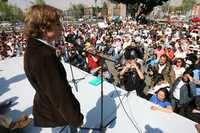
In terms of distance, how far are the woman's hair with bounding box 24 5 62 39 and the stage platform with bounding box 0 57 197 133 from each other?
4.60 ft

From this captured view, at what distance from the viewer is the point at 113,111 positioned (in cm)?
273

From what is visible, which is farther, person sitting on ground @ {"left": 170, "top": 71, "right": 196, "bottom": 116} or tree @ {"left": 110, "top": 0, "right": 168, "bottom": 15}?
tree @ {"left": 110, "top": 0, "right": 168, "bottom": 15}

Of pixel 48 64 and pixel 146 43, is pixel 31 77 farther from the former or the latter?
pixel 146 43

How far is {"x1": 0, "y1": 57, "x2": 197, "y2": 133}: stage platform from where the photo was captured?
2.37 meters

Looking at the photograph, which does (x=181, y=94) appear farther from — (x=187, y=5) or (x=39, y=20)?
(x=187, y=5)

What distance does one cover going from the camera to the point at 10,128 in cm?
232

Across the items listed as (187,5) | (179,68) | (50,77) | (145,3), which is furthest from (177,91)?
(187,5)

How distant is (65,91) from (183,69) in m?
4.39

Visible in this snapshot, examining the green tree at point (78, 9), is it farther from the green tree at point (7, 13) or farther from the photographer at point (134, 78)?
the photographer at point (134, 78)

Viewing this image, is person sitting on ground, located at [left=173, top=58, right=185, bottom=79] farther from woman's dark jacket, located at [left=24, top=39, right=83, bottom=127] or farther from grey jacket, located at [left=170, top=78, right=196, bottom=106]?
woman's dark jacket, located at [left=24, top=39, right=83, bottom=127]

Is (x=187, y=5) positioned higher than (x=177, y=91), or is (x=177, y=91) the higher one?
(x=187, y=5)

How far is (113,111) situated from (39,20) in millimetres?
1777

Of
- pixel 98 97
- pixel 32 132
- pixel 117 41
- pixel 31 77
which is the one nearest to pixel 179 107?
→ pixel 98 97

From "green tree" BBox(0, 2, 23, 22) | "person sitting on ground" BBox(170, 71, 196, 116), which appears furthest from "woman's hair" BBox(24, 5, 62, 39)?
"green tree" BBox(0, 2, 23, 22)
